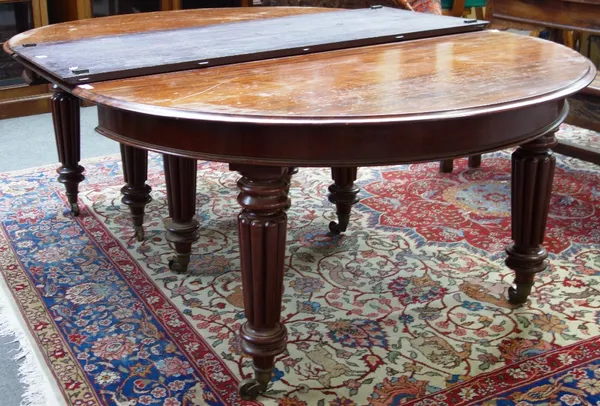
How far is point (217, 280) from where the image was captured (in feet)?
7.66

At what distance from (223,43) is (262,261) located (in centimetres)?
78

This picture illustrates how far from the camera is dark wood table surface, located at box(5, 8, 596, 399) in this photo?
4.80ft

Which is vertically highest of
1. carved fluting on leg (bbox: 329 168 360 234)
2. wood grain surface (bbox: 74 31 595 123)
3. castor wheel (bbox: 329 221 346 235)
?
wood grain surface (bbox: 74 31 595 123)

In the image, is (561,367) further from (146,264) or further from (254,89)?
(146,264)

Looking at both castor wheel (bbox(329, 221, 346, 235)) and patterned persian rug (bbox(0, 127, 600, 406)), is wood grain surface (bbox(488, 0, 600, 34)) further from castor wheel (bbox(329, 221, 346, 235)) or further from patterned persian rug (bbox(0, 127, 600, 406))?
castor wheel (bbox(329, 221, 346, 235))

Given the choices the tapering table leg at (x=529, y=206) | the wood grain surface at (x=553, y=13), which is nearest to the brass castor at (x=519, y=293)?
the tapering table leg at (x=529, y=206)

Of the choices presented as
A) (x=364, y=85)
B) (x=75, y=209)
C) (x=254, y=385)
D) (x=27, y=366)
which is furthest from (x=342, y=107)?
(x=75, y=209)

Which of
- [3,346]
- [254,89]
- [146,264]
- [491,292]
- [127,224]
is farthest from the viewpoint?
[127,224]

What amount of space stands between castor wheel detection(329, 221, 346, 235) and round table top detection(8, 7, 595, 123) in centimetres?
75

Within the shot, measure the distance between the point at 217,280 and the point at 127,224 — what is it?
1.96ft

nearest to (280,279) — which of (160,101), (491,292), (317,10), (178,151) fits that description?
(178,151)

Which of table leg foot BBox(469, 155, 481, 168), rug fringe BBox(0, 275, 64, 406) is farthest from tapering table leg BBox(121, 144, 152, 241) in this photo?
table leg foot BBox(469, 155, 481, 168)

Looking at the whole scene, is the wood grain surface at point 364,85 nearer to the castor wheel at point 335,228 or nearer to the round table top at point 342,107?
the round table top at point 342,107

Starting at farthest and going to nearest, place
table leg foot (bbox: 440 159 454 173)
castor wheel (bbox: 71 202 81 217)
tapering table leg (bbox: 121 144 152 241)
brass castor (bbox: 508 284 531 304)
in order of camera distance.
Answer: table leg foot (bbox: 440 159 454 173) → castor wheel (bbox: 71 202 81 217) → tapering table leg (bbox: 121 144 152 241) → brass castor (bbox: 508 284 531 304)
